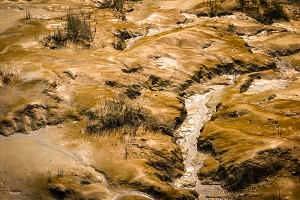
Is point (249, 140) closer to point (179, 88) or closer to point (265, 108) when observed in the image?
point (265, 108)

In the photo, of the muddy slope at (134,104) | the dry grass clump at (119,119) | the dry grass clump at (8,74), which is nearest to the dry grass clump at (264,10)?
the muddy slope at (134,104)

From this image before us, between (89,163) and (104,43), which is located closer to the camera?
(89,163)

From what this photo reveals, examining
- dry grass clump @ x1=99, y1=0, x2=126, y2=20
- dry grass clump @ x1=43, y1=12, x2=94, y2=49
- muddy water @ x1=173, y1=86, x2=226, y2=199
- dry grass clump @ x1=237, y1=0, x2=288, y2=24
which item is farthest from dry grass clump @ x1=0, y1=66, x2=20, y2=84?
dry grass clump @ x1=237, y1=0, x2=288, y2=24

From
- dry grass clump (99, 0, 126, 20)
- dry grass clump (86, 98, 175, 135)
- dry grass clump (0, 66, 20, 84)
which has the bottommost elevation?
dry grass clump (86, 98, 175, 135)

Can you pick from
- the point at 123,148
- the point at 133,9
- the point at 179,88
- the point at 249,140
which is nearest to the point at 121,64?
the point at 179,88

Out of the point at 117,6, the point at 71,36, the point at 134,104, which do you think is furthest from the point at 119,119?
A: the point at 117,6

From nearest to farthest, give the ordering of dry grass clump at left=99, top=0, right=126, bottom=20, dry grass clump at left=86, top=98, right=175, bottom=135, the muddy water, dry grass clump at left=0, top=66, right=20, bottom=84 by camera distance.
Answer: the muddy water < dry grass clump at left=86, top=98, right=175, bottom=135 < dry grass clump at left=0, top=66, right=20, bottom=84 < dry grass clump at left=99, top=0, right=126, bottom=20

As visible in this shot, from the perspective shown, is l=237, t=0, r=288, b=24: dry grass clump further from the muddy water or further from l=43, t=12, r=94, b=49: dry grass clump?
l=43, t=12, r=94, b=49: dry grass clump
